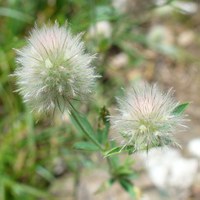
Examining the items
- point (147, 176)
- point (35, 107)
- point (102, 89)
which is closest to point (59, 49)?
point (35, 107)

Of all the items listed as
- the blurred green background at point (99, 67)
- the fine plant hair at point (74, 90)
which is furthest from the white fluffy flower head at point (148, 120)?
the blurred green background at point (99, 67)

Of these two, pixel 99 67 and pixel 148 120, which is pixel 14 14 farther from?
pixel 148 120

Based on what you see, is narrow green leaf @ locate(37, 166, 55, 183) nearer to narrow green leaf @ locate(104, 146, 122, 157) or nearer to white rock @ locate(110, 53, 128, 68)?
white rock @ locate(110, 53, 128, 68)

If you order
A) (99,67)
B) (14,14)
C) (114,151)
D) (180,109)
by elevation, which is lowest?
(114,151)

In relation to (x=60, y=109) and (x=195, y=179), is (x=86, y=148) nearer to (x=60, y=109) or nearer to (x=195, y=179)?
(x=60, y=109)

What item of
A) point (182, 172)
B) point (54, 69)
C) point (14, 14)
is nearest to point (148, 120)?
point (54, 69)

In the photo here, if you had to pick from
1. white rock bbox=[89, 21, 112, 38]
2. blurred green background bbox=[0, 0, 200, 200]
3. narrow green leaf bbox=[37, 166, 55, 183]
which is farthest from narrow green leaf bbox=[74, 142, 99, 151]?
white rock bbox=[89, 21, 112, 38]
